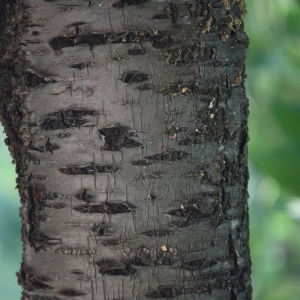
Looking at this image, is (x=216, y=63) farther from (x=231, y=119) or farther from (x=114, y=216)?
(x=114, y=216)

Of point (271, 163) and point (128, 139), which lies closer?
point (128, 139)

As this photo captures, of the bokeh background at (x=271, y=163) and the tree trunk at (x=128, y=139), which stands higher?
the bokeh background at (x=271, y=163)

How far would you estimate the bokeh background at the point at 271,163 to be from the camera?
206cm

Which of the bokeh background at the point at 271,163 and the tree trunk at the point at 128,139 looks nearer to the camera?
the tree trunk at the point at 128,139

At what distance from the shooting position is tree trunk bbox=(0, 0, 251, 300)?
795 millimetres

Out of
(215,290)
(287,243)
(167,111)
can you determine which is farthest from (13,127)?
(287,243)

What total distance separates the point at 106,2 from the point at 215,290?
355 mm

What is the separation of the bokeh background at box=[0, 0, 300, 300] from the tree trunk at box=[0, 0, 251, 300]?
3.92 feet

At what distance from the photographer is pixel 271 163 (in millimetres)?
2027

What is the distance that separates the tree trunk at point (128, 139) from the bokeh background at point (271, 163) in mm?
1194

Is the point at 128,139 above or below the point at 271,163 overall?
below

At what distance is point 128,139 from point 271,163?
1.27 meters

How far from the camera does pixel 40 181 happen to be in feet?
2.79

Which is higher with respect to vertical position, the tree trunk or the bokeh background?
the bokeh background
